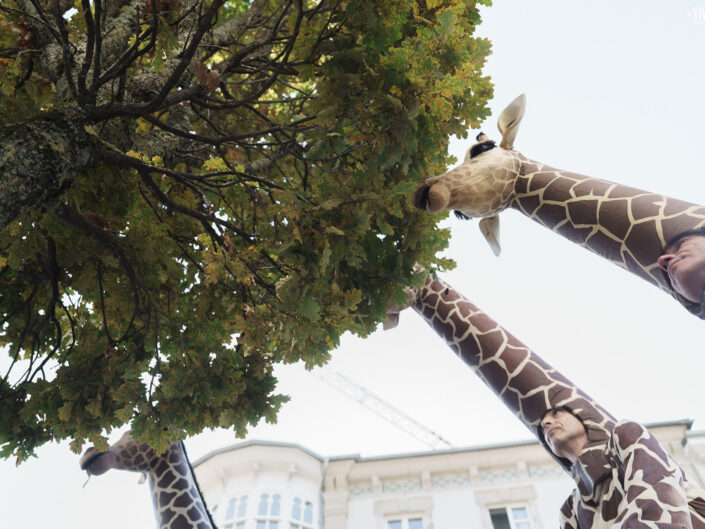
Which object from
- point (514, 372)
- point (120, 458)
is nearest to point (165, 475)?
point (120, 458)

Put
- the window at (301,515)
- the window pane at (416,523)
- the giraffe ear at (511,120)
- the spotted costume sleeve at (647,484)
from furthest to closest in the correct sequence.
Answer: the window at (301,515) < the window pane at (416,523) < the giraffe ear at (511,120) < the spotted costume sleeve at (647,484)

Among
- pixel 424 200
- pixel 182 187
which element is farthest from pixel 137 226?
pixel 424 200

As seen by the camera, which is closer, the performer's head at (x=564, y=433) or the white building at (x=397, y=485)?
the performer's head at (x=564, y=433)

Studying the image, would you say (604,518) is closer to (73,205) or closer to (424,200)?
(424,200)

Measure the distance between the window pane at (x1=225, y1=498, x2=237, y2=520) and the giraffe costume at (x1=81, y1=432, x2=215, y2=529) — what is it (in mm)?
7068

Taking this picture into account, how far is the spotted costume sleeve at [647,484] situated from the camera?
3267 mm

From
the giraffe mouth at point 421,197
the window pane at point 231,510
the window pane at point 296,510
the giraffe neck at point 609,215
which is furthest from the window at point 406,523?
the giraffe mouth at point 421,197

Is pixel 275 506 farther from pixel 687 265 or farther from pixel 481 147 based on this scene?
pixel 687 265

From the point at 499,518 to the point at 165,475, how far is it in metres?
8.80

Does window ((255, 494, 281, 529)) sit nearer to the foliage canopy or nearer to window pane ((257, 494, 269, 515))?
window pane ((257, 494, 269, 515))

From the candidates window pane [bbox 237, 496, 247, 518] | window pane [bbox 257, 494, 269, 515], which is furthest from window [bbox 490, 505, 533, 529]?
window pane [bbox 237, 496, 247, 518]

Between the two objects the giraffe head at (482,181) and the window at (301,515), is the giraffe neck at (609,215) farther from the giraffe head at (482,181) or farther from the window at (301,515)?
the window at (301,515)

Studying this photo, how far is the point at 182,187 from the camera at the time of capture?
5.93 meters

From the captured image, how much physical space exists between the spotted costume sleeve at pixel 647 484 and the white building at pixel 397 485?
9.66 meters
